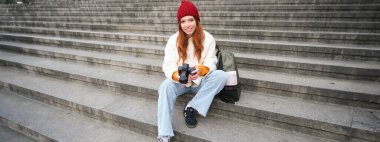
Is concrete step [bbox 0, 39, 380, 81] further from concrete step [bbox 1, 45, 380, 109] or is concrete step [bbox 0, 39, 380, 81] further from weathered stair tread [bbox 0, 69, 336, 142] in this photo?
weathered stair tread [bbox 0, 69, 336, 142]

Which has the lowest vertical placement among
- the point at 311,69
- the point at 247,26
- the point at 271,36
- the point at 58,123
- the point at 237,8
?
the point at 58,123

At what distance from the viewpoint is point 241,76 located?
3.18m

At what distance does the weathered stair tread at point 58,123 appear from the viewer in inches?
109

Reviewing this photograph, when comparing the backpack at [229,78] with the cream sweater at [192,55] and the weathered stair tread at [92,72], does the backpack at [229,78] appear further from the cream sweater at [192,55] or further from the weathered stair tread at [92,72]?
the weathered stair tread at [92,72]

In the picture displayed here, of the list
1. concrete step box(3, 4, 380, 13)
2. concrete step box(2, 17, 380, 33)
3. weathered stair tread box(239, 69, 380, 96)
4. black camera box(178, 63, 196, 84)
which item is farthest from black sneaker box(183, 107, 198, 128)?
concrete step box(3, 4, 380, 13)

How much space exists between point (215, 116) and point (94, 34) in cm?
393

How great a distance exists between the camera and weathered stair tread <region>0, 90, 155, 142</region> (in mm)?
2762

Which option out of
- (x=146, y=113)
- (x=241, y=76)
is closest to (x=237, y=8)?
(x=241, y=76)

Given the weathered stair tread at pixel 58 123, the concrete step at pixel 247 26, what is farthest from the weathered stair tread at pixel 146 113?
the concrete step at pixel 247 26

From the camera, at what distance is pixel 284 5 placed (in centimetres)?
496

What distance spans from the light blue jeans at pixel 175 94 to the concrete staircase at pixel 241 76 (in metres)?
0.25

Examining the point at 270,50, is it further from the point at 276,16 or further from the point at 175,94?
the point at 175,94

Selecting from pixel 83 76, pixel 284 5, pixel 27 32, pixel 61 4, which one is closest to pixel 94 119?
pixel 83 76

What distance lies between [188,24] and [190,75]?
55 cm
